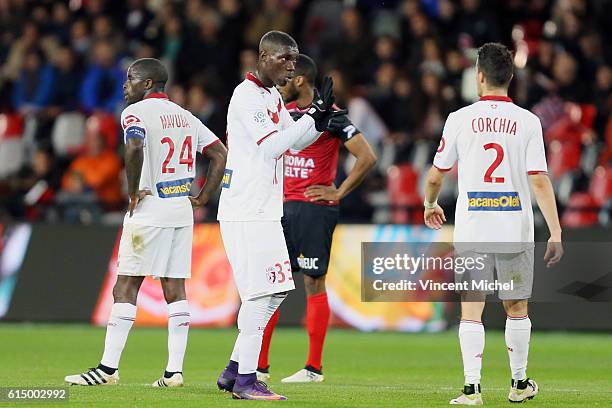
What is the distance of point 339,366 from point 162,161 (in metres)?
3.72

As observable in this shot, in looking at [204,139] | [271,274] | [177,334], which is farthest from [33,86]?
[271,274]

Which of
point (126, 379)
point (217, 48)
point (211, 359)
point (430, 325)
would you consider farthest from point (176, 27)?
point (126, 379)

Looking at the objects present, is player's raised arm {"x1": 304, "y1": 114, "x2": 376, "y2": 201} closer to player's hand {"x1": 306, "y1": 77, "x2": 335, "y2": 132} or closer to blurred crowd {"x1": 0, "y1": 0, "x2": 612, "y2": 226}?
player's hand {"x1": 306, "y1": 77, "x2": 335, "y2": 132}

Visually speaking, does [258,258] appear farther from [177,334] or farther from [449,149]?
[449,149]

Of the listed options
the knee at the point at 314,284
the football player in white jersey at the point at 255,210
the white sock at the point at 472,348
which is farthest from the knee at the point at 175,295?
Answer: the white sock at the point at 472,348

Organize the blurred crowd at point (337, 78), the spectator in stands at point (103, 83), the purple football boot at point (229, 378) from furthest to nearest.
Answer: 1. the spectator in stands at point (103, 83)
2. the blurred crowd at point (337, 78)
3. the purple football boot at point (229, 378)

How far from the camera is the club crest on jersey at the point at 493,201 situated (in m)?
9.60

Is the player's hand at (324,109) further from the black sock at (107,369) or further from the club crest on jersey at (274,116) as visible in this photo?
the black sock at (107,369)

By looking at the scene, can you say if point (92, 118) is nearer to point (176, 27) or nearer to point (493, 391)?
point (176, 27)

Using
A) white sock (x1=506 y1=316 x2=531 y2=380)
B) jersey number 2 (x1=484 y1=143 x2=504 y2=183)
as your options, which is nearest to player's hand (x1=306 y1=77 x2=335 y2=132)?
jersey number 2 (x1=484 y1=143 x2=504 y2=183)

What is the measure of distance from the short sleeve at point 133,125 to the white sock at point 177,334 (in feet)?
4.54

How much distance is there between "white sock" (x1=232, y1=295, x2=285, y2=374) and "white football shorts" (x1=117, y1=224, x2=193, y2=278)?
1.15 metres

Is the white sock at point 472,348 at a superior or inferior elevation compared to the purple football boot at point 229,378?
superior

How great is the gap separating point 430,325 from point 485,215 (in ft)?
27.4
